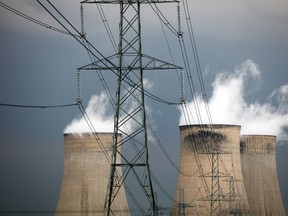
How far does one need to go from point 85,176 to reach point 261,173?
1298cm

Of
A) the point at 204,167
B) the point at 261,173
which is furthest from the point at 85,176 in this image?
the point at 261,173

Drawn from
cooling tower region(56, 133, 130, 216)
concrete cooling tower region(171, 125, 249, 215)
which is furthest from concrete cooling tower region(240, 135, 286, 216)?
cooling tower region(56, 133, 130, 216)

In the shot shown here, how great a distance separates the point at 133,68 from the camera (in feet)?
56.5

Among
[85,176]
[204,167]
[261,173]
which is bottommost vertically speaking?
[85,176]

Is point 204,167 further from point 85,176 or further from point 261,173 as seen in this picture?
point 261,173

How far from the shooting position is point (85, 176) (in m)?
32.1

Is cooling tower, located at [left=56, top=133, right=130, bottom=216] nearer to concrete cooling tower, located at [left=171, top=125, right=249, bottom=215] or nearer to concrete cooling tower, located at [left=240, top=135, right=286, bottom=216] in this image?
concrete cooling tower, located at [left=171, top=125, right=249, bottom=215]

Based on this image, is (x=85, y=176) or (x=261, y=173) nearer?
(x=85, y=176)

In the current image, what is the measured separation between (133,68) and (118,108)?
120 centimetres

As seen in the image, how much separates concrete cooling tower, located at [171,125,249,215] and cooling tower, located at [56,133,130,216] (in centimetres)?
304

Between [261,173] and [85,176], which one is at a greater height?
[261,173]

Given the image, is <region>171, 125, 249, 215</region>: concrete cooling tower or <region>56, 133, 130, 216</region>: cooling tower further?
<region>171, 125, 249, 215</region>: concrete cooling tower

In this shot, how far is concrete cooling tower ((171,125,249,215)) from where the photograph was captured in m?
33.1

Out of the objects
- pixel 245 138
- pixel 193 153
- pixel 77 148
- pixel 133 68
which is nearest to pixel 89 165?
pixel 77 148
